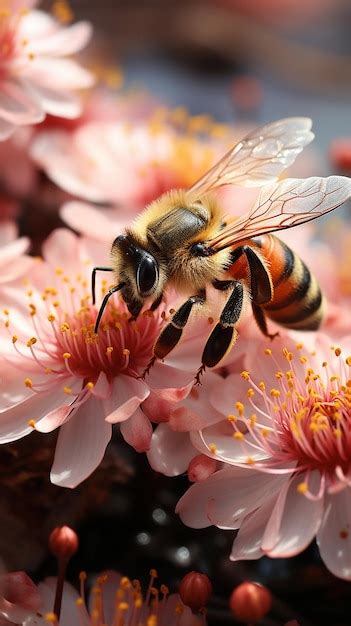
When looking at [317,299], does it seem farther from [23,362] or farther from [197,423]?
[23,362]

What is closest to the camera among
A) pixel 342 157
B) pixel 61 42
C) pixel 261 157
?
pixel 261 157

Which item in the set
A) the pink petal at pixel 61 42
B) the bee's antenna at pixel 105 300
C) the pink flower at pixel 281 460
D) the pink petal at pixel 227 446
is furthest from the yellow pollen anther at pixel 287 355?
the pink petal at pixel 61 42

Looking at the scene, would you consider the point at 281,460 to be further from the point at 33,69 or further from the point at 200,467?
the point at 33,69

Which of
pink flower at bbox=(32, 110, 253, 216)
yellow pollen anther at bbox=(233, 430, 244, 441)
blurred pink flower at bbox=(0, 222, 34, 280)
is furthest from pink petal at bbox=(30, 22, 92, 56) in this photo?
yellow pollen anther at bbox=(233, 430, 244, 441)

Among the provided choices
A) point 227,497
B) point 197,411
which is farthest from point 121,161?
point 227,497

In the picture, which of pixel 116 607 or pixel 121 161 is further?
pixel 121 161

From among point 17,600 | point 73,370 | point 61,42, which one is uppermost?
point 61,42

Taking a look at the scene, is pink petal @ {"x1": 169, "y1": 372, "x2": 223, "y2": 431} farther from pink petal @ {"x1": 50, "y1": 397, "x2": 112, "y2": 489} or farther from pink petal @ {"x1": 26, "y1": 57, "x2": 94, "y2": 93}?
pink petal @ {"x1": 26, "y1": 57, "x2": 94, "y2": 93}

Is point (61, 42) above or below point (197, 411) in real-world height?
above
